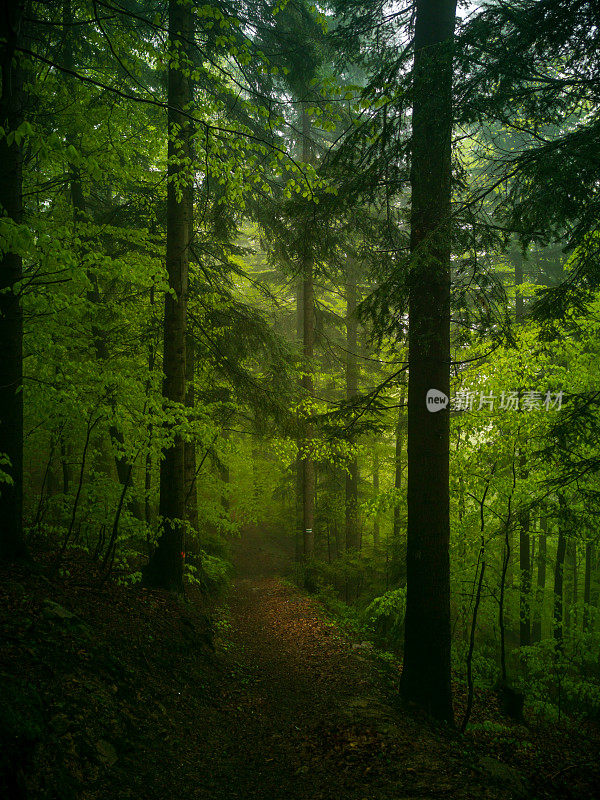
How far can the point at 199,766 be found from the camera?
411 centimetres

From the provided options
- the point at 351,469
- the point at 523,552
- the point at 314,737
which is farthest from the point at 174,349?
the point at 351,469

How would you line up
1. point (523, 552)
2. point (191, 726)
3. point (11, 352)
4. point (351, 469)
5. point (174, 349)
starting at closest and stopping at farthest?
point (191, 726) → point (11, 352) → point (174, 349) → point (523, 552) → point (351, 469)

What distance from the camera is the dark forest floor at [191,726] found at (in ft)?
10.8

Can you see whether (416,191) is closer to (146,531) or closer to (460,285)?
(460,285)

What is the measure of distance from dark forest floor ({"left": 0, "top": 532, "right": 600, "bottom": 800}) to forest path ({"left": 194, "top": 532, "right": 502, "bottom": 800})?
21mm

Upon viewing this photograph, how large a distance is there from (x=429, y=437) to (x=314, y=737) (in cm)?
382

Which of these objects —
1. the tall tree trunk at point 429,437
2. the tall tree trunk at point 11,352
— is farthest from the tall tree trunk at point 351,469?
the tall tree trunk at point 11,352

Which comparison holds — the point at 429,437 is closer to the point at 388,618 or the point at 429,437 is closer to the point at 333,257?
the point at 333,257

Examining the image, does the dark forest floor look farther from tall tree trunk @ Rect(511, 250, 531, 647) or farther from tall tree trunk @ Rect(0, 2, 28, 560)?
tall tree trunk @ Rect(511, 250, 531, 647)

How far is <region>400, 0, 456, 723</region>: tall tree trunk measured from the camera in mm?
5418

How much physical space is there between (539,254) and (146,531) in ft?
61.7

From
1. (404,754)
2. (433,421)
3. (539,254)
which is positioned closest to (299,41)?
(433,421)

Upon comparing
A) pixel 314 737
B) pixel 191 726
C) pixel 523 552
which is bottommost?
pixel 523 552

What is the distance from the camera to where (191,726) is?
15.7 ft
